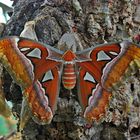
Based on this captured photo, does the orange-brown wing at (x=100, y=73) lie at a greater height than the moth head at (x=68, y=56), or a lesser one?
lesser

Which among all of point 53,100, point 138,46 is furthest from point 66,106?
point 138,46

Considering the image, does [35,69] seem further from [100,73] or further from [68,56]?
[100,73]

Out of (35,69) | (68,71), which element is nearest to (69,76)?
(68,71)

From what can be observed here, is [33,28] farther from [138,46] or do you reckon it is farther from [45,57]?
[138,46]

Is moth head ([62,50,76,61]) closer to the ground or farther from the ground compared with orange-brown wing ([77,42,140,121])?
farther from the ground

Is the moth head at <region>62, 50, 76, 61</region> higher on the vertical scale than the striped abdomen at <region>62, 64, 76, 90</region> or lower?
higher
